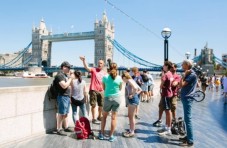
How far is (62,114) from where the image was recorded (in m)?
5.51

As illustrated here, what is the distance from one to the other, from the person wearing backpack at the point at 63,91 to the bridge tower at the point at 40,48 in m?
118

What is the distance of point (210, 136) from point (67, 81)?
10.3 feet

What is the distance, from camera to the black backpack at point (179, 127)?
5.66m

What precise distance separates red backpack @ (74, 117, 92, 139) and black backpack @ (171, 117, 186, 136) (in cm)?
179

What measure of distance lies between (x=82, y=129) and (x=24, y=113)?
1129 mm

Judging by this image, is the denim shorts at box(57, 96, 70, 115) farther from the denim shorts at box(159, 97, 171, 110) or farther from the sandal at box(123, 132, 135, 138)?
the denim shorts at box(159, 97, 171, 110)

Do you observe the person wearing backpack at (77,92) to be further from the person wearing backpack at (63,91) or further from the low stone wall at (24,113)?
the low stone wall at (24,113)

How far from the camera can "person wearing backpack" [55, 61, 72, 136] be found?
5.29 metres

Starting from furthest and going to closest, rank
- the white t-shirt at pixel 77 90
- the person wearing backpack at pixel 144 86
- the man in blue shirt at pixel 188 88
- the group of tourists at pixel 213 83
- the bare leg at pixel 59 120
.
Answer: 1. the group of tourists at pixel 213 83
2. the person wearing backpack at pixel 144 86
3. the white t-shirt at pixel 77 90
4. the bare leg at pixel 59 120
5. the man in blue shirt at pixel 188 88

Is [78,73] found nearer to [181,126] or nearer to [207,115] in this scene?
[181,126]

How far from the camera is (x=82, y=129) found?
17.5 ft

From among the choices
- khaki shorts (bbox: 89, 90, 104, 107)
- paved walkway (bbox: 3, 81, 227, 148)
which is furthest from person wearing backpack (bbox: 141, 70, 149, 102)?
khaki shorts (bbox: 89, 90, 104, 107)

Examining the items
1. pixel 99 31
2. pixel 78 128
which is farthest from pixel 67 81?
pixel 99 31

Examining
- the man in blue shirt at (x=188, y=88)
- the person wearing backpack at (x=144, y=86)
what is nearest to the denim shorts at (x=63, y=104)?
the man in blue shirt at (x=188, y=88)
